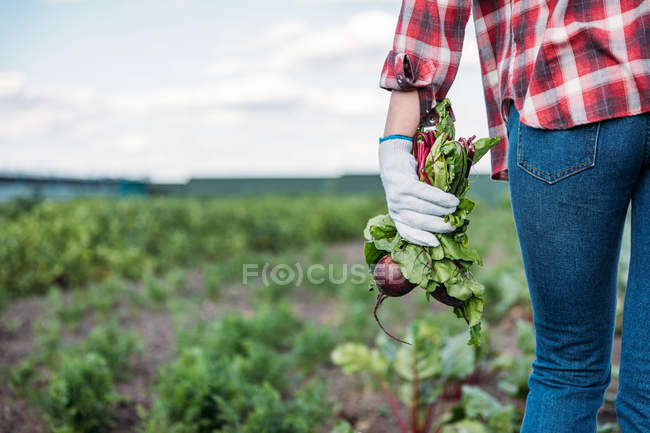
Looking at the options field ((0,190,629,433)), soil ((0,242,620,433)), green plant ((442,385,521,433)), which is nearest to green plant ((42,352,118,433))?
field ((0,190,629,433))

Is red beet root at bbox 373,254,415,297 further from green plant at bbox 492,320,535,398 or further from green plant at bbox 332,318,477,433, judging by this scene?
green plant at bbox 492,320,535,398

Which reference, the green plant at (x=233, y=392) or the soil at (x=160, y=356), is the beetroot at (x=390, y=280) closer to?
the green plant at (x=233, y=392)

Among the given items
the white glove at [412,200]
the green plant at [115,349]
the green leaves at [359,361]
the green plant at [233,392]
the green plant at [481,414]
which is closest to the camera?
the white glove at [412,200]

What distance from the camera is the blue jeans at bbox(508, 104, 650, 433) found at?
1.14 metres

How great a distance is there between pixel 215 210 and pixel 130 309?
2609 millimetres

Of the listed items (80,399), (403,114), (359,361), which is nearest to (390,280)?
(403,114)

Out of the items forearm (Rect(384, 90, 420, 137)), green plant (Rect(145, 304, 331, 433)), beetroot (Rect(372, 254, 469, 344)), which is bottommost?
green plant (Rect(145, 304, 331, 433))

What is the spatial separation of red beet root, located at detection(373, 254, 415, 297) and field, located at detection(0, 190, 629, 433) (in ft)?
2.69

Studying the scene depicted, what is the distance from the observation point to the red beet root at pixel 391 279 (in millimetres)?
1328

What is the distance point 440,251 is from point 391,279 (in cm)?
14

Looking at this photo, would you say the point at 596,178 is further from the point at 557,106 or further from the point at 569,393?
the point at 569,393

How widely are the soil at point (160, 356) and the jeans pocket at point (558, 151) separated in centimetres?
149

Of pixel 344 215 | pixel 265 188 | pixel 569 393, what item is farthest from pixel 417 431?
pixel 265 188

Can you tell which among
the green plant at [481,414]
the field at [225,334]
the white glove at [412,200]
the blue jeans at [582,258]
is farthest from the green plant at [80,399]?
the blue jeans at [582,258]
